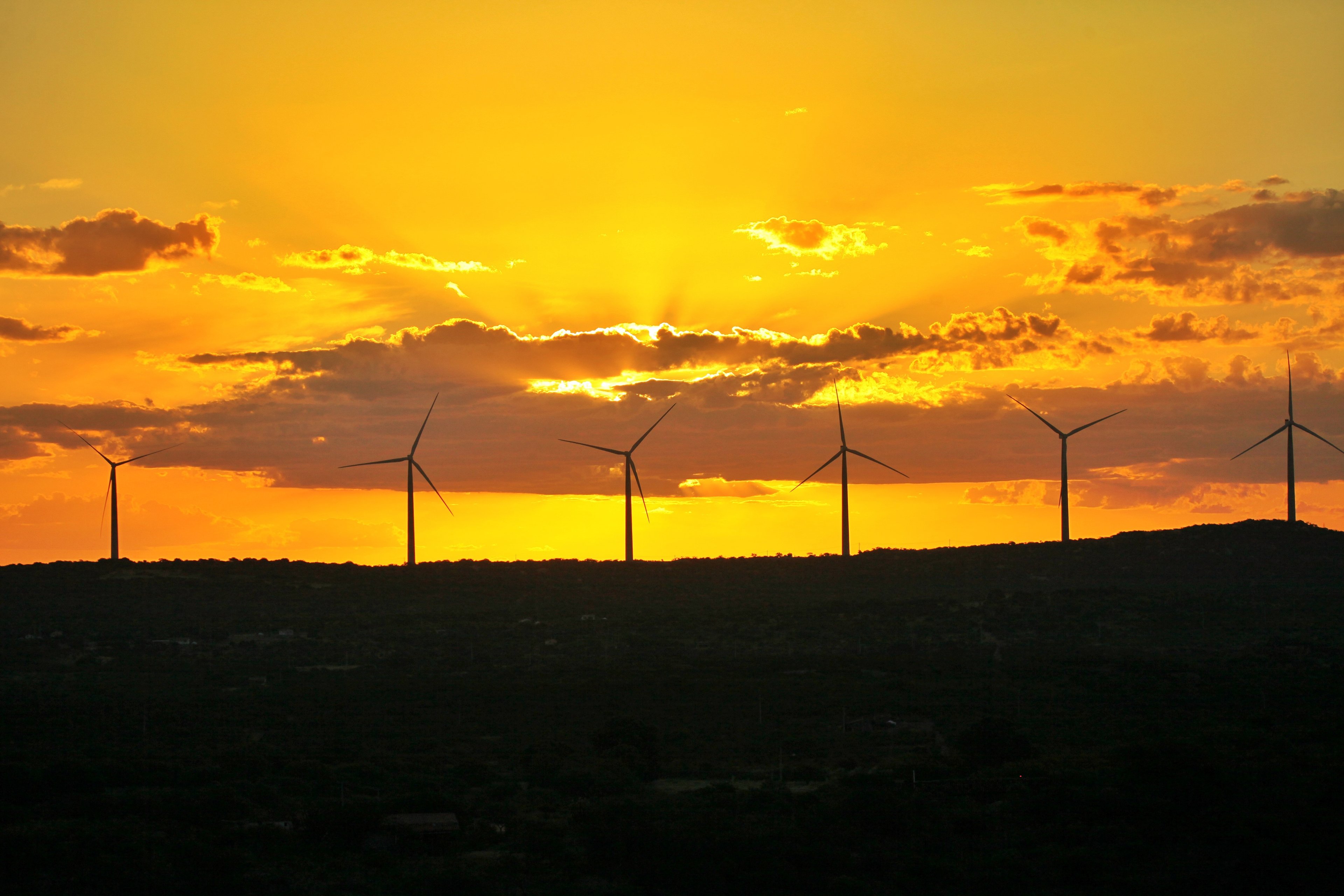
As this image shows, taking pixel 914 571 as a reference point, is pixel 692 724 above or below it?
below

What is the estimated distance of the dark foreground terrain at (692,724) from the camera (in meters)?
44.0

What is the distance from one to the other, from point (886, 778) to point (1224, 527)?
10977 centimetres

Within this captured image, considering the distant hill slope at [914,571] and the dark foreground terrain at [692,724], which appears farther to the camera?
the distant hill slope at [914,571]

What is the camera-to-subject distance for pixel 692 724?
77.8 m

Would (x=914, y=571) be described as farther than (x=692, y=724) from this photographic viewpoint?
Yes

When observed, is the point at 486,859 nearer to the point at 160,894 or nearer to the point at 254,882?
the point at 254,882

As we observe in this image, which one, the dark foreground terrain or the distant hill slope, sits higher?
the distant hill slope

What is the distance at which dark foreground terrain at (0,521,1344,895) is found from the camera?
44.0m

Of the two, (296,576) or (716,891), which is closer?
(716,891)

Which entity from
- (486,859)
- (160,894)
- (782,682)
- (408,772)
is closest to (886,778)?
(486,859)

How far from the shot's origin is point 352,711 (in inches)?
3219

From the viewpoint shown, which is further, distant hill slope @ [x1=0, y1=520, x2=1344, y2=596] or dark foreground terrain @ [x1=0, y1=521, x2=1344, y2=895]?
distant hill slope @ [x1=0, y1=520, x2=1344, y2=596]

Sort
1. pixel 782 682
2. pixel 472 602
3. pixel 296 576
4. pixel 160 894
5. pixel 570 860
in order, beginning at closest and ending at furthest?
pixel 160 894, pixel 570 860, pixel 782 682, pixel 472 602, pixel 296 576

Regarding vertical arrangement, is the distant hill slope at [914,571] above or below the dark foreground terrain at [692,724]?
above
